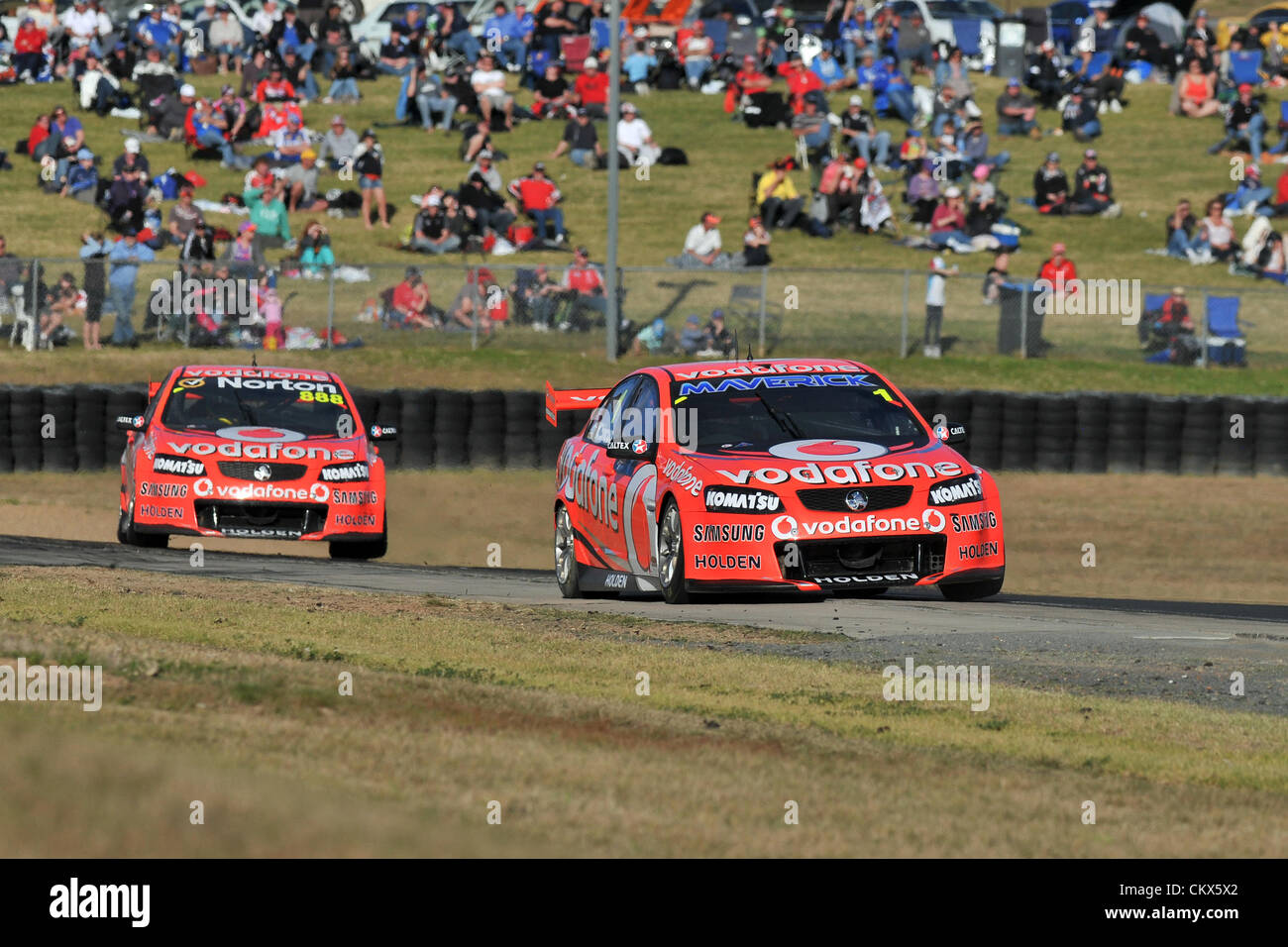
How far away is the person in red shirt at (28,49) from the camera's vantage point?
3750 cm

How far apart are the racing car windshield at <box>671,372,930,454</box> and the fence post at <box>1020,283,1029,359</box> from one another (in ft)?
49.0

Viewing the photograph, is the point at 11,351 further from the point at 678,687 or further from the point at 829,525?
the point at 678,687

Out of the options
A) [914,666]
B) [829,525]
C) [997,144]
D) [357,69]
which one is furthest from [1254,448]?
[357,69]

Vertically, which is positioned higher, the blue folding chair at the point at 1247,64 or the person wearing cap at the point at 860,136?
the blue folding chair at the point at 1247,64

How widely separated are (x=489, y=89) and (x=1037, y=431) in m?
17.3

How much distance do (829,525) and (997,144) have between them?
27.7 metres

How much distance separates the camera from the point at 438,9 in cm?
3825

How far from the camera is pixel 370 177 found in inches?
1243

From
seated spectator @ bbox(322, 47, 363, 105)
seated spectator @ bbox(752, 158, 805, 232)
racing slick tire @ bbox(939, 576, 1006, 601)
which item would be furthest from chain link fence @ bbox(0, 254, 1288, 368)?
racing slick tire @ bbox(939, 576, 1006, 601)

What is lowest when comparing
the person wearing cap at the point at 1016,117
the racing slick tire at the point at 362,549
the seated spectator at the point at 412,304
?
the racing slick tire at the point at 362,549

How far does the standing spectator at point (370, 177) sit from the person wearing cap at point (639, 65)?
8380 millimetres

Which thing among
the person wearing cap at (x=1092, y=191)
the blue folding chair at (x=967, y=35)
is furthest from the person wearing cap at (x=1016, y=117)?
the person wearing cap at (x=1092, y=191)

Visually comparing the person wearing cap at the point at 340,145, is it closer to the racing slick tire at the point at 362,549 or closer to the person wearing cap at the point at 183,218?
the person wearing cap at the point at 183,218

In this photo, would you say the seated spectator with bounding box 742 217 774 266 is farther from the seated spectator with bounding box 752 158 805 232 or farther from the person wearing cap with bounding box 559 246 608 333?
the person wearing cap with bounding box 559 246 608 333
